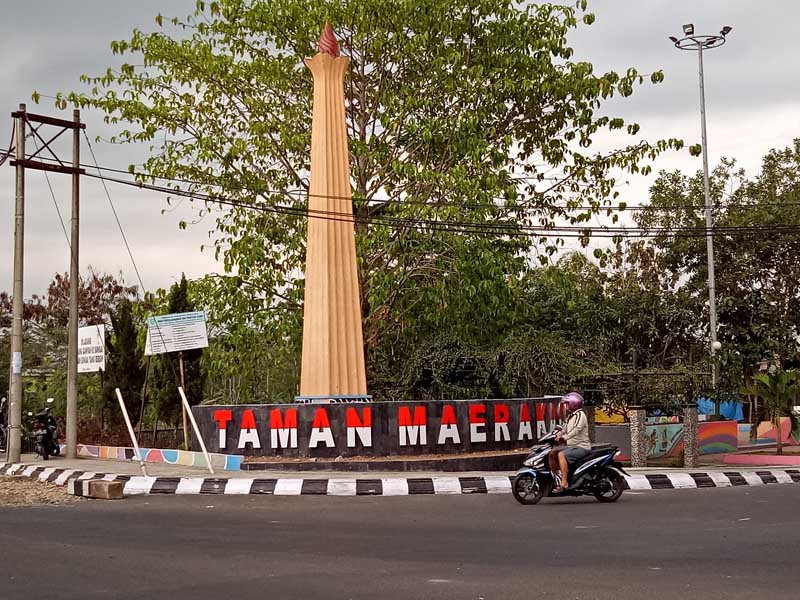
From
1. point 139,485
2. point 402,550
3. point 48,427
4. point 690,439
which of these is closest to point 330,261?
point 139,485

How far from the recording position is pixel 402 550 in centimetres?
900

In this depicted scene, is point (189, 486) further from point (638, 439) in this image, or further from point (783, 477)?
point (783, 477)

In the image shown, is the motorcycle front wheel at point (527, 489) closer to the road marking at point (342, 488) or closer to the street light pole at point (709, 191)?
the road marking at point (342, 488)

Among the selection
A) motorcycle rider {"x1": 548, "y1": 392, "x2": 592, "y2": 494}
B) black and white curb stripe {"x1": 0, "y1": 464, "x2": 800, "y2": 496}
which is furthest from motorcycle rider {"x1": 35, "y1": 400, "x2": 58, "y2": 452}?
motorcycle rider {"x1": 548, "y1": 392, "x2": 592, "y2": 494}

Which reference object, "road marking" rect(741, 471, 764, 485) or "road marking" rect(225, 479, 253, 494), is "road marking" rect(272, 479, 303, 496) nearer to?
"road marking" rect(225, 479, 253, 494)

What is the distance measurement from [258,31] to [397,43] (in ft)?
11.4

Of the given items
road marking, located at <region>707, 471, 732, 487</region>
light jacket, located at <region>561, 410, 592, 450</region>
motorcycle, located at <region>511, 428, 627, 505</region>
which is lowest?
road marking, located at <region>707, 471, 732, 487</region>

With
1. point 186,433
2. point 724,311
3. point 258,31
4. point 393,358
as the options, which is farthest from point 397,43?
point 724,311

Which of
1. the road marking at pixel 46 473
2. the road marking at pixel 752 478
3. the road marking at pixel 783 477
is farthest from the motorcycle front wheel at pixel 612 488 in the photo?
the road marking at pixel 46 473

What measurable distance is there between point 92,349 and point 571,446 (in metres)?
12.1

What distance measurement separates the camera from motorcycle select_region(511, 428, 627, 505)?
13.9m

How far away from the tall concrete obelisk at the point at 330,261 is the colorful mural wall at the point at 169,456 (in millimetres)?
2272

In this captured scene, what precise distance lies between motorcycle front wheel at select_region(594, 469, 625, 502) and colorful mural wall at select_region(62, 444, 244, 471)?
6.64m

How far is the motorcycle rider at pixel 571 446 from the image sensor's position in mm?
13883
